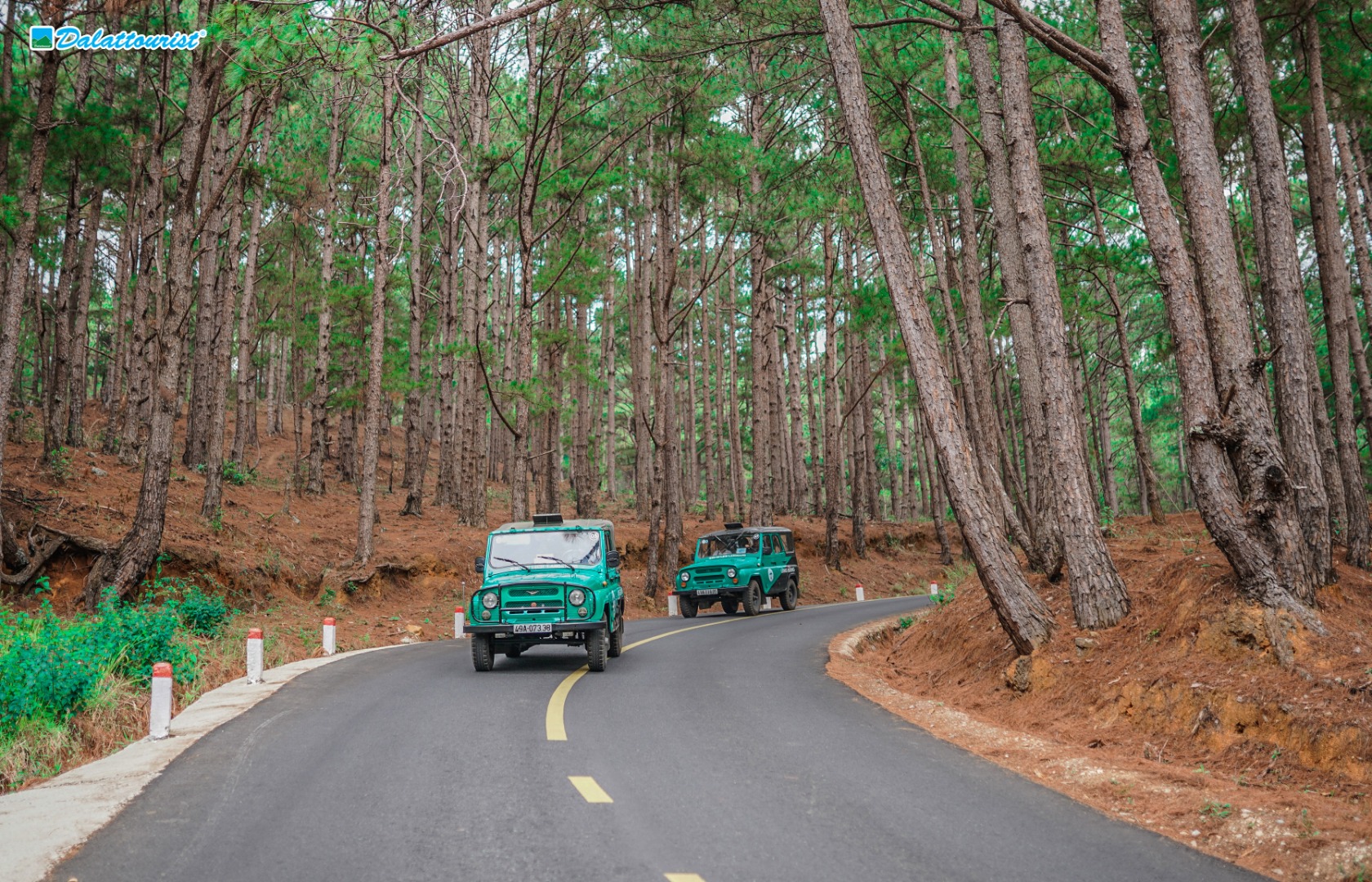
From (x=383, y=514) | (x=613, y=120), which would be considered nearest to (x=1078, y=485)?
(x=613, y=120)

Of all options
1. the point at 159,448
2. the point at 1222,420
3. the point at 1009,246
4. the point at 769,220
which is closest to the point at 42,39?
the point at 159,448

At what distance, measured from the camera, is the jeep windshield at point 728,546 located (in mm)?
21641

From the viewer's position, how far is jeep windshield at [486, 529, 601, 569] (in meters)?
12.1

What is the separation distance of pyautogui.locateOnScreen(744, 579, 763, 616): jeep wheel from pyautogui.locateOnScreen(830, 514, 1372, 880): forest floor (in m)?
10.1

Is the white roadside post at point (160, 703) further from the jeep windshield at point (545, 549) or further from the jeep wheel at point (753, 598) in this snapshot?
the jeep wheel at point (753, 598)

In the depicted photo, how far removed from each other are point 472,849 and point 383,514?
23.8 metres

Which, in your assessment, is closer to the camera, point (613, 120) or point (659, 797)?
point (659, 797)

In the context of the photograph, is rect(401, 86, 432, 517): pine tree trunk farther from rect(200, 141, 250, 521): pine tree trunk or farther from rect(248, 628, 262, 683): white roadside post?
rect(248, 628, 262, 683): white roadside post

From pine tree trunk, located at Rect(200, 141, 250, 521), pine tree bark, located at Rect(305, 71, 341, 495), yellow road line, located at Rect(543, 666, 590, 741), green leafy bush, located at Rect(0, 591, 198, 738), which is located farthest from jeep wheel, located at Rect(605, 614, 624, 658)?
pine tree bark, located at Rect(305, 71, 341, 495)

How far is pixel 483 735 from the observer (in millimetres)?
7375

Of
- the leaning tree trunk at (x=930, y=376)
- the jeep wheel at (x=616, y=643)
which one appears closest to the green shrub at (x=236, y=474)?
the jeep wheel at (x=616, y=643)

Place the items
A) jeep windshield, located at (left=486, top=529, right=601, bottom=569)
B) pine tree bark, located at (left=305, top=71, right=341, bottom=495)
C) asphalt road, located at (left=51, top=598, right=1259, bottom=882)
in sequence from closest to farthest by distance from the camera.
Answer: asphalt road, located at (left=51, top=598, right=1259, bottom=882) < jeep windshield, located at (left=486, top=529, right=601, bottom=569) < pine tree bark, located at (left=305, top=71, right=341, bottom=495)

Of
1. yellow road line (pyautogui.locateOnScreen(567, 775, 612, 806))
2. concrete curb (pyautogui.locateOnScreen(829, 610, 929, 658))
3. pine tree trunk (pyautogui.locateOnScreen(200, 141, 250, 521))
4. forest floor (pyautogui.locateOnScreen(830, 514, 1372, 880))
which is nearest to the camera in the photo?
forest floor (pyautogui.locateOnScreen(830, 514, 1372, 880))

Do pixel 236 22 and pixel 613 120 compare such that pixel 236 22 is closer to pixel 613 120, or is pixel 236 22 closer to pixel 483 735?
pixel 483 735
